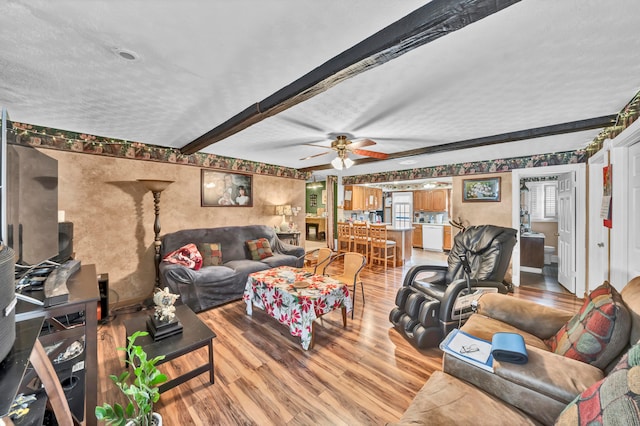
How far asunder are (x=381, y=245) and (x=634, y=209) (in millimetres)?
3649

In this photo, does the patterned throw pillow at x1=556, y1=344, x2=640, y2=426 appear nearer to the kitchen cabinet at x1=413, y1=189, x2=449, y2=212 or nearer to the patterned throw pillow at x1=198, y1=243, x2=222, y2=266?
the patterned throw pillow at x1=198, y1=243, x2=222, y2=266

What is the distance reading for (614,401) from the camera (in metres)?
0.75

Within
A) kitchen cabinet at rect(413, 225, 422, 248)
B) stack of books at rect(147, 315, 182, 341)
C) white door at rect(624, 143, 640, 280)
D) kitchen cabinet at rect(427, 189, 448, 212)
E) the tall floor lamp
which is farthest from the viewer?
kitchen cabinet at rect(413, 225, 422, 248)

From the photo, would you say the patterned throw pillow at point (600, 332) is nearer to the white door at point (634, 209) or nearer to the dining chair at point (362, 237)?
the white door at point (634, 209)

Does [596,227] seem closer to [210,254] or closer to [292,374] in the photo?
[292,374]

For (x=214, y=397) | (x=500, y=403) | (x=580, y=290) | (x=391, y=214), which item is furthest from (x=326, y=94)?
(x=391, y=214)

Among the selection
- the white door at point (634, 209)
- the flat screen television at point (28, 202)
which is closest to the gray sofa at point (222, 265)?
the flat screen television at point (28, 202)

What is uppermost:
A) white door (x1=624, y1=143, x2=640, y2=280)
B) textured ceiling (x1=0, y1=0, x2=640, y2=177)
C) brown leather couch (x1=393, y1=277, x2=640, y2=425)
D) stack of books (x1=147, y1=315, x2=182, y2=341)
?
textured ceiling (x1=0, y1=0, x2=640, y2=177)

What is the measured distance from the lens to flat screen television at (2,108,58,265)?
1274mm

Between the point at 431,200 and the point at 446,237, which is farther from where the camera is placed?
the point at 431,200

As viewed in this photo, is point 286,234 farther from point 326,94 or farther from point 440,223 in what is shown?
point 440,223

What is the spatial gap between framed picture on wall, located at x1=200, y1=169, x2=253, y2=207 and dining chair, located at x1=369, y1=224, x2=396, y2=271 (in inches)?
108

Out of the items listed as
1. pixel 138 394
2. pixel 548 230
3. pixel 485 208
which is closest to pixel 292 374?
pixel 138 394

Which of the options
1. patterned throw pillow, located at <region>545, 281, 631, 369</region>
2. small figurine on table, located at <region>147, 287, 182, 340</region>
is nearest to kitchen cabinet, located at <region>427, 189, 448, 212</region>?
patterned throw pillow, located at <region>545, 281, 631, 369</region>
